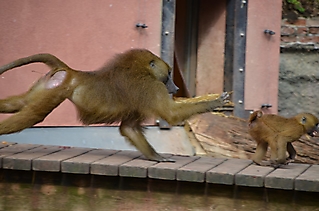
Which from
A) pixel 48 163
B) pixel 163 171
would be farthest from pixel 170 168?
pixel 48 163

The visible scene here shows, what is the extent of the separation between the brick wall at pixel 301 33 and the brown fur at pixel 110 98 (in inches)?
231

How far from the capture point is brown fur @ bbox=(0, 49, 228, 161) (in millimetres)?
4715

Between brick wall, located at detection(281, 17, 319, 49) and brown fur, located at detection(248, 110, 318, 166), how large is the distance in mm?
5259

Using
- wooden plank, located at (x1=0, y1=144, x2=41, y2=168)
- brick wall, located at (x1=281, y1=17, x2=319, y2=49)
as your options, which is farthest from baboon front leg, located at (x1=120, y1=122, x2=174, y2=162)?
brick wall, located at (x1=281, y1=17, x2=319, y2=49)

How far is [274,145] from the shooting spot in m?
4.97

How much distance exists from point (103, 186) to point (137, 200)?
263 mm

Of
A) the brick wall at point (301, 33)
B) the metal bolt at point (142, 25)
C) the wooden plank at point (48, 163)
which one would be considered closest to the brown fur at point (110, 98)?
the wooden plank at point (48, 163)

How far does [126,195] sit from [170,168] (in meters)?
0.39

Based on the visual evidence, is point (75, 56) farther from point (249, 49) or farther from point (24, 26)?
point (249, 49)

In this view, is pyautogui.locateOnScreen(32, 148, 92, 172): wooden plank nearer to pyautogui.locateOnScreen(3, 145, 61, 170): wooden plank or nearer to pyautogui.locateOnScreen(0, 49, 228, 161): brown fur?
pyautogui.locateOnScreen(3, 145, 61, 170): wooden plank

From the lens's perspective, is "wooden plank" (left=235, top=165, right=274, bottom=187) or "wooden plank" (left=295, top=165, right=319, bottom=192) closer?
"wooden plank" (left=295, top=165, right=319, bottom=192)

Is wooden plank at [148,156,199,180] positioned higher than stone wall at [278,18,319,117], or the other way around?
stone wall at [278,18,319,117]

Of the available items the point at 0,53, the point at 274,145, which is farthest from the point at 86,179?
the point at 0,53

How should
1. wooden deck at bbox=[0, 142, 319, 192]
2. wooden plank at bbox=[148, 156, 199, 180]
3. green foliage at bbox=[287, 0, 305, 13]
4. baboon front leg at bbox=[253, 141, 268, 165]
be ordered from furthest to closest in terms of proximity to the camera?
green foliage at bbox=[287, 0, 305, 13]
baboon front leg at bbox=[253, 141, 268, 165]
wooden plank at bbox=[148, 156, 199, 180]
wooden deck at bbox=[0, 142, 319, 192]
